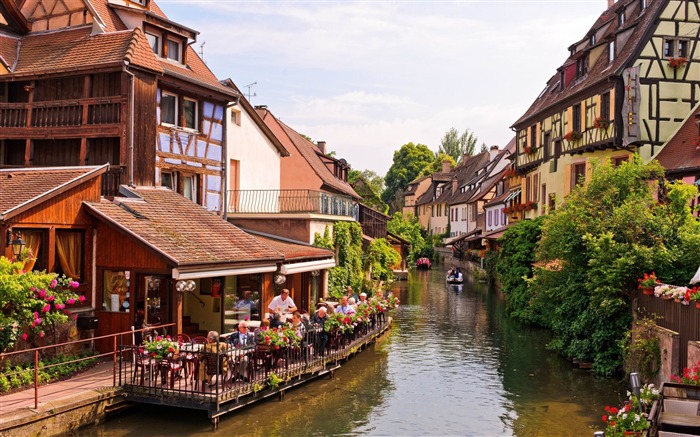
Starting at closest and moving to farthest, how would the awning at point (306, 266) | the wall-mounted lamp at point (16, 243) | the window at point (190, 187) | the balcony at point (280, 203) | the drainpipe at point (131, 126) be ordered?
the wall-mounted lamp at point (16, 243) → the drainpipe at point (131, 126) → the awning at point (306, 266) → the window at point (190, 187) → the balcony at point (280, 203)

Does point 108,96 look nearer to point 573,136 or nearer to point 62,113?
point 62,113

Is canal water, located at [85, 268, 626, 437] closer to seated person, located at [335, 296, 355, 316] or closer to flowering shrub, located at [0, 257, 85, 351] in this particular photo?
seated person, located at [335, 296, 355, 316]

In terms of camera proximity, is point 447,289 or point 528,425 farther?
point 447,289

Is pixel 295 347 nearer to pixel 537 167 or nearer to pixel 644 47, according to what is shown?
pixel 644 47

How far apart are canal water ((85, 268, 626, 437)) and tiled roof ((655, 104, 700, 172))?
8380 mm

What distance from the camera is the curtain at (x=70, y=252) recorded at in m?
15.8

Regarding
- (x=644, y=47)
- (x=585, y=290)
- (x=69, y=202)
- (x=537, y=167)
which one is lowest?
(x=585, y=290)

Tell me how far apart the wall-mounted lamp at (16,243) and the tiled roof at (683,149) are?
2219cm

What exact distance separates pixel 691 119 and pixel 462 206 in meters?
46.6

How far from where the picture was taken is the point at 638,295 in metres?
18.3

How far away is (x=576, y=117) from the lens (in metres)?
33.6

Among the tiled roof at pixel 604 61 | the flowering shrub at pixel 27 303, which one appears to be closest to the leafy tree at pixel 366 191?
the tiled roof at pixel 604 61

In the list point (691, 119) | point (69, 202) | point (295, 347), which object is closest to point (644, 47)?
point (691, 119)

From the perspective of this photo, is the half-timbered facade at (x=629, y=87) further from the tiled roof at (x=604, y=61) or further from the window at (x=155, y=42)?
the window at (x=155, y=42)
